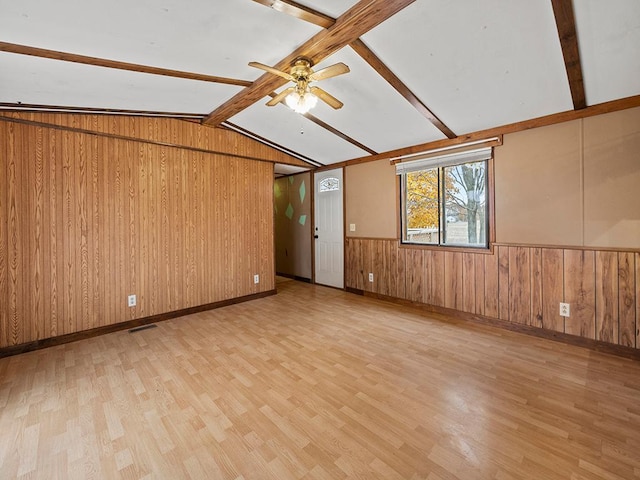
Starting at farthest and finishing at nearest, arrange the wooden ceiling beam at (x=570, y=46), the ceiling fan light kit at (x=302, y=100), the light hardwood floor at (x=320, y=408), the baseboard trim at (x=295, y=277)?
the baseboard trim at (x=295, y=277) < the ceiling fan light kit at (x=302, y=100) < the wooden ceiling beam at (x=570, y=46) < the light hardwood floor at (x=320, y=408)

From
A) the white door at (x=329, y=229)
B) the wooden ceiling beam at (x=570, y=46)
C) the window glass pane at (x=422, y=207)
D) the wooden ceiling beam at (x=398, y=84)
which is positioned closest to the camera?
the wooden ceiling beam at (x=570, y=46)

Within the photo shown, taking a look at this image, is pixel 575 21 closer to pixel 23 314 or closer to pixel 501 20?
pixel 501 20

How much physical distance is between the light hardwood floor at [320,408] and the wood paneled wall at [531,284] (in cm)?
27

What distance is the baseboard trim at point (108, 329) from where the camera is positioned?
276 cm

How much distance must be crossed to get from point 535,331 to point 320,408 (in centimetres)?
257

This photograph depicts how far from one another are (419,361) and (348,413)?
97 cm

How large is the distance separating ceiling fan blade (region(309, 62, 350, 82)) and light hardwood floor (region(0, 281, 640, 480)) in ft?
7.60

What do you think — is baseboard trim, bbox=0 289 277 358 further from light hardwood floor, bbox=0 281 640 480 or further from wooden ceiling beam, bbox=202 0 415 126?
wooden ceiling beam, bbox=202 0 415 126

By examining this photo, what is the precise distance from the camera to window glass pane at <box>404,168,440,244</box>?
3.92 meters


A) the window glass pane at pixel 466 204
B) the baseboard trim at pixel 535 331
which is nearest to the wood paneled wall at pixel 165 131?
the window glass pane at pixel 466 204

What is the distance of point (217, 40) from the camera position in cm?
206

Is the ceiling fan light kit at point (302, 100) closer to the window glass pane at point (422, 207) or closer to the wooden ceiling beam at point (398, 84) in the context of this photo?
the wooden ceiling beam at point (398, 84)

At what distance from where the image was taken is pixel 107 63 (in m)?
2.17

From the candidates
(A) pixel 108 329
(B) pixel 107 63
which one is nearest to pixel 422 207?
(B) pixel 107 63
